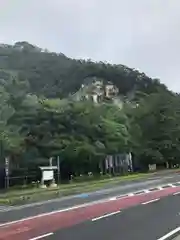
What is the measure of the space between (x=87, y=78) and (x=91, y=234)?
277ft

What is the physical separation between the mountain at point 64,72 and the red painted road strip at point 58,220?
2085 inches

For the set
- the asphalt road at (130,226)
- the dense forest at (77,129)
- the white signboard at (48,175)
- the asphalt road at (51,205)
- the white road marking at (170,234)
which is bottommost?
the white road marking at (170,234)

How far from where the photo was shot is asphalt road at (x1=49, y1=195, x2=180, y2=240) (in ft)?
37.8

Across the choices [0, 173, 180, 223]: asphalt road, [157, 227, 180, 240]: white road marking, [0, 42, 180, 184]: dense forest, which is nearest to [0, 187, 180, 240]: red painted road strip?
[0, 173, 180, 223]: asphalt road

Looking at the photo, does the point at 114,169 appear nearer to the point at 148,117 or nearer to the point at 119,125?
the point at 119,125

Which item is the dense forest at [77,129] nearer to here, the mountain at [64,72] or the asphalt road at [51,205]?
the mountain at [64,72]

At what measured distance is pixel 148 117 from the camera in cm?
6038

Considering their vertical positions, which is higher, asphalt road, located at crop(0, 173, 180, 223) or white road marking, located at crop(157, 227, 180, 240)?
asphalt road, located at crop(0, 173, 180, 223)

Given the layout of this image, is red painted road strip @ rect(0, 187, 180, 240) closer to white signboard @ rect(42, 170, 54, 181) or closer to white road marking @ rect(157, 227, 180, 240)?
white road marking @ rect(157, 227, 180, 240)

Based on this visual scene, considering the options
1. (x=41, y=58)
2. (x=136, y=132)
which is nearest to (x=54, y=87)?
(x=41, y=58)

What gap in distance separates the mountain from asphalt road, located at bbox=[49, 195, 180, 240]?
56493 millimetres

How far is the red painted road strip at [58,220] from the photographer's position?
12686mm

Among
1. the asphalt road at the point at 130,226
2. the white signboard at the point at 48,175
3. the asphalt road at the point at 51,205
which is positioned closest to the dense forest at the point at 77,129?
the white signboard at the point at 48,175

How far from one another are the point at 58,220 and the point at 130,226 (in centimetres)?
295
